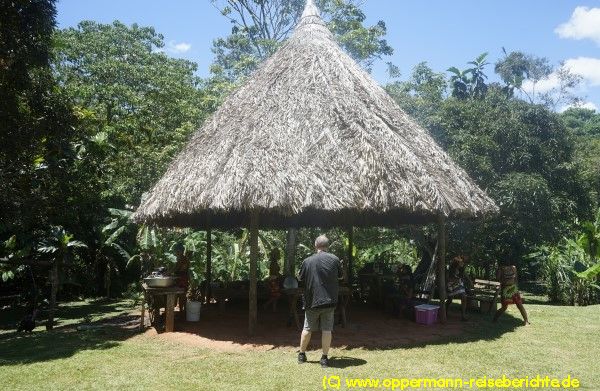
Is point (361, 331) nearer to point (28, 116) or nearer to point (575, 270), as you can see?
point (28, 116)

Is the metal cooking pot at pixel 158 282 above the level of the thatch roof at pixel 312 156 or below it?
→ below

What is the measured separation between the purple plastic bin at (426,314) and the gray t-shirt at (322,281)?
3.54m

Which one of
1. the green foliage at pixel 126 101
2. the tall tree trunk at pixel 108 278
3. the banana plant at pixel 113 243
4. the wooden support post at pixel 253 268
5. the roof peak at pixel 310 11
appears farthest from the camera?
the tall tree trunk at pixel 108 278

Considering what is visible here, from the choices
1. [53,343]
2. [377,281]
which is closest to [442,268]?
[377,281]

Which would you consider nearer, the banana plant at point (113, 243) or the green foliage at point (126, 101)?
the banana plant at point (113, 243)

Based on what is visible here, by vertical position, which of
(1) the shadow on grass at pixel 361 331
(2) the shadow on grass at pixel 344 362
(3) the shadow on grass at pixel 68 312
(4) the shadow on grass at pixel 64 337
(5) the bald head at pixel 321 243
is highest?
(5) the bald head at pixel 321 243

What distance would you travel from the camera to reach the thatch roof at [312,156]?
7.84 m

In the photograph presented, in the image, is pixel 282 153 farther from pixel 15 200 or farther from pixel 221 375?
pixel 15 200

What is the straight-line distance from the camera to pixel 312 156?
8.26 meters

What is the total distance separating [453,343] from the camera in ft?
25.9

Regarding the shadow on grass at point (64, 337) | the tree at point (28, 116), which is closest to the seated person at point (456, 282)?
the shadow on grass at point (64, 337)

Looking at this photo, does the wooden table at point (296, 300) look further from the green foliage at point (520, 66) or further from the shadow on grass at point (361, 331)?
the green foliage at point (520, 66)

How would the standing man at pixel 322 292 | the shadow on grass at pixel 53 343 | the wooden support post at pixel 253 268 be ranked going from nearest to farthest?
the standing man at pixel 322 292
the shadow on grass at pixel 53 343
the wooden support post at pixel 253 268

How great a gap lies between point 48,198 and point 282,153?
5946mm
